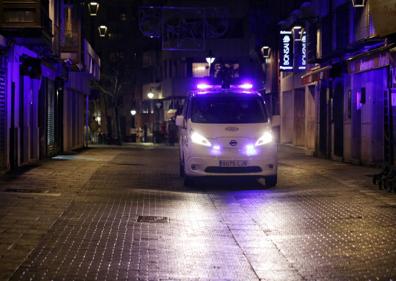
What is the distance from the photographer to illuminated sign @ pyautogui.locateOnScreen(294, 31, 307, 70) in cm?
3058

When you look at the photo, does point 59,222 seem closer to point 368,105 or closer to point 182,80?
point 368,105

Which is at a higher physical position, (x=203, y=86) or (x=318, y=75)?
(x=318, y=75)

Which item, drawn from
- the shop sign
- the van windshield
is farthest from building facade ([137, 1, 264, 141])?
the van windshield

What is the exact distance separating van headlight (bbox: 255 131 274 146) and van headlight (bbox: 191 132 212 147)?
1091 millimetres

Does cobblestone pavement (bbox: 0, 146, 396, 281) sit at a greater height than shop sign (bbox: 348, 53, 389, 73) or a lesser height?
lesser

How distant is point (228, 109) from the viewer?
16797 mm

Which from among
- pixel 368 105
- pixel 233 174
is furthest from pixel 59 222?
pixel 368 105

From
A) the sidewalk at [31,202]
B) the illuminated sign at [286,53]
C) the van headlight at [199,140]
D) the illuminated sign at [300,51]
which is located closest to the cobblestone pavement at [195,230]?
the sidewalk at [31,202]

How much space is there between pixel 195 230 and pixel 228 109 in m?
6.73

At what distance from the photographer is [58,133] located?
91.8 ft

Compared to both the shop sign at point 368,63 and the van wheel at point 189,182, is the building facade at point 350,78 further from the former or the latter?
the van wheel at point 189,182

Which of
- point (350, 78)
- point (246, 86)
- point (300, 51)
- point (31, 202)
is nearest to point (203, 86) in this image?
point (246, 86)

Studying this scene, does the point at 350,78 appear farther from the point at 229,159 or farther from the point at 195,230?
the point at 195,230

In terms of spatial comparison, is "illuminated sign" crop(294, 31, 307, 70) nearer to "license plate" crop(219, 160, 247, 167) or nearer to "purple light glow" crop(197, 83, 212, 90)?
"purple light glow" crop(197, 83, 212, 90)
